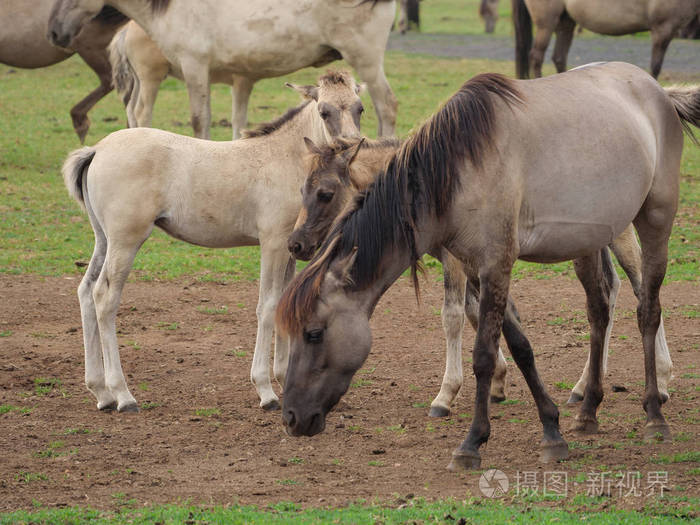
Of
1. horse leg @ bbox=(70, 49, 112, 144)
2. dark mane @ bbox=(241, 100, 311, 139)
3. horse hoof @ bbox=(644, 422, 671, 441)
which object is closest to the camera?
horse hoof @ bbox=(644, 422, 671, 441)

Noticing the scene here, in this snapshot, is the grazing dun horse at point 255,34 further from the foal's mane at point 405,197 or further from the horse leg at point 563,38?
the horse leg at point 563,38

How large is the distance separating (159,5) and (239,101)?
4.38 feet

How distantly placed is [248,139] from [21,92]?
1358 centimetres

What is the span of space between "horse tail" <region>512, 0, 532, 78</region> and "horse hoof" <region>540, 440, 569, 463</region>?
44.1 ft

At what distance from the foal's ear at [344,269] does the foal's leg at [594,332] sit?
1.76m

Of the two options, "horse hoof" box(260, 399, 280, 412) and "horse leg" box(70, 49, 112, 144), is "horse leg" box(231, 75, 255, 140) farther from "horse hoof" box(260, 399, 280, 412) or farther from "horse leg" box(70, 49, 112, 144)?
"horse hoof" box(260, 399, 280, 412)

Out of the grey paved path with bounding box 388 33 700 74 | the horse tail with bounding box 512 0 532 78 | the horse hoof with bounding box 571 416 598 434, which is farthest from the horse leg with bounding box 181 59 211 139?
the grey paved path with bounding box 388 33 700 74

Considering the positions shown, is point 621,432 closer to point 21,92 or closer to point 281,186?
point 281,186

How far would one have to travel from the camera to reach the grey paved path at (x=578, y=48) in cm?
2200

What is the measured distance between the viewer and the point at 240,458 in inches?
214

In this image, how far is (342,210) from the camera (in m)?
5.48

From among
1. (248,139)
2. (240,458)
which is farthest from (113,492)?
(248,139)

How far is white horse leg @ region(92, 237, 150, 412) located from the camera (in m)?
6.21

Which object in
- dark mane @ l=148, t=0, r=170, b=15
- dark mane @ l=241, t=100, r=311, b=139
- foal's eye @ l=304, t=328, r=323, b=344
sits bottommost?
dark mane @ l=148, t=0, r=170, b=15
